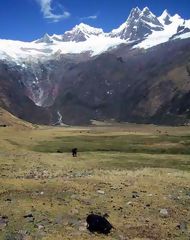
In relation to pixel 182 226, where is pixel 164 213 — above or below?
above

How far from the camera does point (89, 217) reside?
38375 millimetres

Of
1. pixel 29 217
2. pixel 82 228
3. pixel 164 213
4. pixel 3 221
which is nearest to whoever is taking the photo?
pixel 82 228

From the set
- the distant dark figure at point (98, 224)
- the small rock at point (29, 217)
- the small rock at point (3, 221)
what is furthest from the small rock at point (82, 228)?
the small rock at point (3, 221)

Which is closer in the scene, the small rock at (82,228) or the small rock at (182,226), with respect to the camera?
the small rock at (82,228)

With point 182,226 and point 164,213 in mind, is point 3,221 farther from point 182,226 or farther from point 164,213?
point 182,226

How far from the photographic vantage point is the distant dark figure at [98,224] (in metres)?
38.0

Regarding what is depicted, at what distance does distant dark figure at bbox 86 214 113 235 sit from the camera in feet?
125

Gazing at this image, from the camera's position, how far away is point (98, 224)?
38125 mm

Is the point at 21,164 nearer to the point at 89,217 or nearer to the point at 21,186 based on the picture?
the point at 21,186

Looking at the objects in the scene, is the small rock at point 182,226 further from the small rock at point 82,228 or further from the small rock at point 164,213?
the small rock at point 82,228

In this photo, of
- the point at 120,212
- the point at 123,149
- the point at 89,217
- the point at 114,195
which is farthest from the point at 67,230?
the point at 123,149

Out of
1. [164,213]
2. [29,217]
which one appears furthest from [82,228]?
[164,213]

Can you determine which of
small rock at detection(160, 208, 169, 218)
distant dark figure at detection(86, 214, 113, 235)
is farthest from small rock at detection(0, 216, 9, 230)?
small rock at detection(160, 208, 169, 218)

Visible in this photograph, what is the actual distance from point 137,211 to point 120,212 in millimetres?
1505
